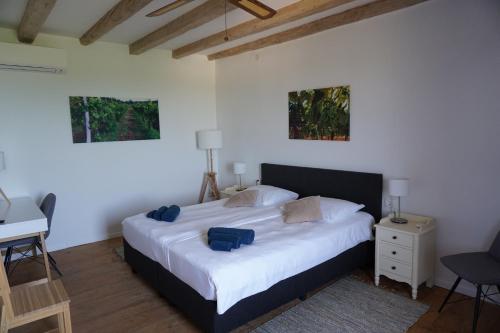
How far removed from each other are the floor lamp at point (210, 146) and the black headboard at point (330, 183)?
87 cm

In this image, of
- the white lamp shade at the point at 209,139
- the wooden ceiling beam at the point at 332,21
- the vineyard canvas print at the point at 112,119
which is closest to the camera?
the wooden ceiling beam at the point at 332,21

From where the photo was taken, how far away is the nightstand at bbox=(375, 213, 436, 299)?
2.75 meters

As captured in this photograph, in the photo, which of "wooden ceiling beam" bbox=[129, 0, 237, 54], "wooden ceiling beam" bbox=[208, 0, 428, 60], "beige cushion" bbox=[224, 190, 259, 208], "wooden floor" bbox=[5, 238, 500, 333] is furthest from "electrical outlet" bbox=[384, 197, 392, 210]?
"wooden ceiling beam" bbox=[129, 0, 237, 54]

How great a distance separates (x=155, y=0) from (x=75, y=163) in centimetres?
235

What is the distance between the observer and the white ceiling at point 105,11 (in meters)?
2.94

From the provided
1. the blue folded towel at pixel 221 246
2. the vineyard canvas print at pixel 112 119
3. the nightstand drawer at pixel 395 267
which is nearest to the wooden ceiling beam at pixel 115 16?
the vineyard canvas print at pixel 112 119

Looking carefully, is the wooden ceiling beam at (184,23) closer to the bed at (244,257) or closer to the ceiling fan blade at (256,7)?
the ceiling fan blade at (256,7)

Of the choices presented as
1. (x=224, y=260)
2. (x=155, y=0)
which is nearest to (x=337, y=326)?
(x=224, y=260)

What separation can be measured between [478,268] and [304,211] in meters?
1.41

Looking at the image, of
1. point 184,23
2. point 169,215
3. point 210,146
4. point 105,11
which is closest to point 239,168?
point 210,146

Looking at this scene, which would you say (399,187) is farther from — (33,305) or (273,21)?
(33,305)

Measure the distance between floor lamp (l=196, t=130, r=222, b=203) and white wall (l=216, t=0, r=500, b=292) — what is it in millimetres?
1440

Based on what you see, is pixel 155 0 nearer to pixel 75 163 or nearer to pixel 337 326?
pixel 75 163

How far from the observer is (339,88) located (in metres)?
3.57
